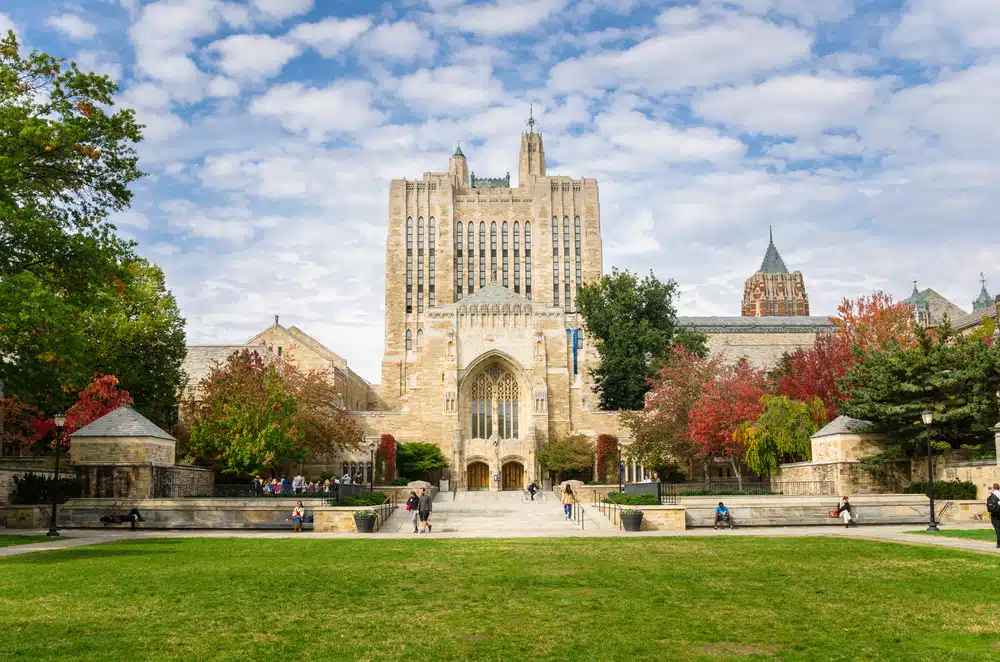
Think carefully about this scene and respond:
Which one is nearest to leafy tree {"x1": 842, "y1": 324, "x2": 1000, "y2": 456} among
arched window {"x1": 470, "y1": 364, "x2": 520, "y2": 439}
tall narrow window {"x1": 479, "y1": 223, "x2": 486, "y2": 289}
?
arched window {"x1": 470, "y1": 364, "x2": 520, "y2": 439}

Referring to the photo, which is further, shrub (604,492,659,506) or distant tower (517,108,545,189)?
distant tower (517,108,545,189)

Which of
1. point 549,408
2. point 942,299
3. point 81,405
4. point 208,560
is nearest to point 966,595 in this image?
point 208,560

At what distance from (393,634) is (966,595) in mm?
7195

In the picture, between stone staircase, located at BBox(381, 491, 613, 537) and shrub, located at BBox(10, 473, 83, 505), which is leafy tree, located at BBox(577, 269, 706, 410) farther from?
shrub, located at BBox(10, 473, 83, 505)

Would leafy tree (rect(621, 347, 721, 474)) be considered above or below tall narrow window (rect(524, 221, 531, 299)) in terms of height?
below

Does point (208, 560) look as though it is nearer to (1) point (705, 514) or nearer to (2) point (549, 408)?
(1) point (705, 514)

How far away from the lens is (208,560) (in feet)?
52.0

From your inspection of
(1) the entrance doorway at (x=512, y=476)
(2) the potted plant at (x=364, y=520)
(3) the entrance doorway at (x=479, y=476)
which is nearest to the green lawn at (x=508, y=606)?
(2) the potted plant at (x=364, y=520)

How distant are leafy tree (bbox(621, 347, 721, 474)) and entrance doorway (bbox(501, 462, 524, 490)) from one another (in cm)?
1116

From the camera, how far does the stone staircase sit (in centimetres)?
2700

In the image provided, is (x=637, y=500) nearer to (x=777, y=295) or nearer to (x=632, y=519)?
(x=632, y=519)

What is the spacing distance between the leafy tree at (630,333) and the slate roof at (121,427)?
114 ft

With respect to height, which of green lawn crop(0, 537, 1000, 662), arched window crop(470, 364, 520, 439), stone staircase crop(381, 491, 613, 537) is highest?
arched window crop(470, 364, 520, 439)

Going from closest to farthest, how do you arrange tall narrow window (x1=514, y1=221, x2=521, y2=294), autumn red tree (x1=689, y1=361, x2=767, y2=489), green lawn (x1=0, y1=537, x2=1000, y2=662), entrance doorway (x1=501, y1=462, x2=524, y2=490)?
green lawn (x1=0, y1=537, x2=1000, y2=662)
autumn red tree (x1=689, y1=361, x2=767, y2=489)
entrance doorway (x1=501, y1=462, x2=524, y2=490)
tall narrow window (x1=514, y1=221, x2=521, y2=294)
